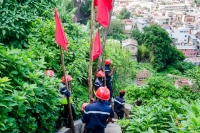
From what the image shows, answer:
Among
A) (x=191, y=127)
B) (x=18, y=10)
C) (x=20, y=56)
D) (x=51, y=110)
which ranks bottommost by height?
(x=51, y=110)

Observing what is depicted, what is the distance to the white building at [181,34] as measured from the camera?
65.0 m

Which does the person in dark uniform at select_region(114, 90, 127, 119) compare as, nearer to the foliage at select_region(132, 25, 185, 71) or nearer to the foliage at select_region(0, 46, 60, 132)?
the foliage at select_region(0, 46, 60, 132)

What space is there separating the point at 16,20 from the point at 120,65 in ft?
18.2

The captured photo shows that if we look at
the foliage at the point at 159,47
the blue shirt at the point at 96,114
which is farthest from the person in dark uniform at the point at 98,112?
the foliage at the point at 159,47

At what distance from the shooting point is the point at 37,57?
584 cm

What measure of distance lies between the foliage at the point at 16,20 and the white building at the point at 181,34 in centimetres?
6176

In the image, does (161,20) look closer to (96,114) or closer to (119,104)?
(119,104)

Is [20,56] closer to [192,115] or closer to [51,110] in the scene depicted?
[51,110]

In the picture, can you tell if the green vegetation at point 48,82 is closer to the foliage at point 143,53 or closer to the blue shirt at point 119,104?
the blue shirt at point 119,104

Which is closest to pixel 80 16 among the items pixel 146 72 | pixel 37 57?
pixel 146 72

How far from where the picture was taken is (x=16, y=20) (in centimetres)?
673

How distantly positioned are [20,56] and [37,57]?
1.60 m

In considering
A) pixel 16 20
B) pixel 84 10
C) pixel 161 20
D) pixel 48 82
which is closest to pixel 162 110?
pixel 48 82

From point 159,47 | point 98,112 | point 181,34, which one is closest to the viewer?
point 98,112
